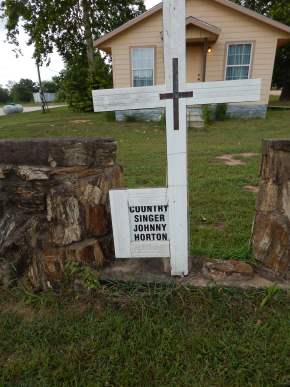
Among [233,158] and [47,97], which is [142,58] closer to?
[233,158]

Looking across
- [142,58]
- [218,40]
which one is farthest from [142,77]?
[218,40]

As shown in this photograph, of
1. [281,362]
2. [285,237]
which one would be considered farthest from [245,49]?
[281,362]

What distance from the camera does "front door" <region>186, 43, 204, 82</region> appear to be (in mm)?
11391

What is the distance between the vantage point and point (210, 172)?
4680mm

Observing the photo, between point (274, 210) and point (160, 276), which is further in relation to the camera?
point (160, 276)

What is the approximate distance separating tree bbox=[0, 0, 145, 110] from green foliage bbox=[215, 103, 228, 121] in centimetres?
769

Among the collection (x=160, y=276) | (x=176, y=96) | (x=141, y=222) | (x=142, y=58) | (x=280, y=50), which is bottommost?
(x=160, y=276)

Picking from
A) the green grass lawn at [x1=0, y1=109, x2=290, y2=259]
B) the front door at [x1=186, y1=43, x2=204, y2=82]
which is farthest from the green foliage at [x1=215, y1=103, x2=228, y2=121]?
the front door at [x1=186, y1=43, x2=204, y2=82]

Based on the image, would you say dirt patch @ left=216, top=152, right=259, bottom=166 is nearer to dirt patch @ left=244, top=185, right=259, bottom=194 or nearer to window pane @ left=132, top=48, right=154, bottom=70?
dirt patch @ left=244, top=185, right=259, bottom=194

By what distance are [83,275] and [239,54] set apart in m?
11.4

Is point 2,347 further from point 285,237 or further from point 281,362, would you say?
point 285,237

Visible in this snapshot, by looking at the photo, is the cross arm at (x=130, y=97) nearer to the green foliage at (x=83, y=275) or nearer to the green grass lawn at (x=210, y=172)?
the green foliage at (x=83, y=275)

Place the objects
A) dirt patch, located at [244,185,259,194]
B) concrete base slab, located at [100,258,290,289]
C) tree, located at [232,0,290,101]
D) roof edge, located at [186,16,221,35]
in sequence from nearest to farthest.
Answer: concrete base slab, located at [100,258,290,289], dirt patch, located at [244,185,259,194], roof edge, located at [186,16,221,35], tree, located at [232,0,290,101]

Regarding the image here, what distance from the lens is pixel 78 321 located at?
1.87m
